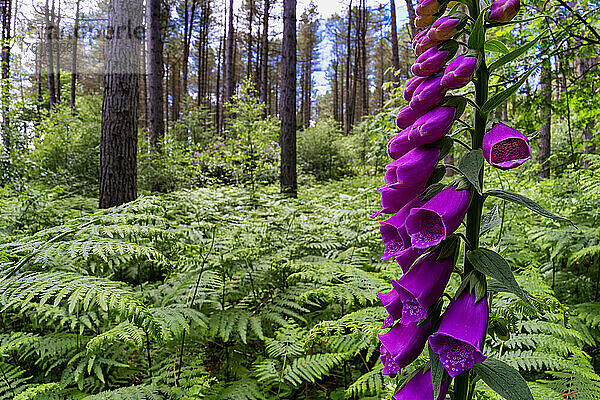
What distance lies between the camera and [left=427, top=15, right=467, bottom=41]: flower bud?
81 cm

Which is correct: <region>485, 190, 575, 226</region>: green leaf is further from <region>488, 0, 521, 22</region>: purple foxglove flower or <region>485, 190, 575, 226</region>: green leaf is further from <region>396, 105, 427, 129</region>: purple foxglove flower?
<region>488, 0, 521, 22</region>: purple foxglove flower

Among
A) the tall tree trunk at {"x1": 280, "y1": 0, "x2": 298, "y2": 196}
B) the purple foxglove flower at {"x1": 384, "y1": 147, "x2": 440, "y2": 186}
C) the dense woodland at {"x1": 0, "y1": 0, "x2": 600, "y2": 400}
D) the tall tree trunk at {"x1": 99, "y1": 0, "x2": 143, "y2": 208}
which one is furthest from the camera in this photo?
the tall tree trunk at {"x1": 280, "y1": 0, "x2": 298, "y2": 196}

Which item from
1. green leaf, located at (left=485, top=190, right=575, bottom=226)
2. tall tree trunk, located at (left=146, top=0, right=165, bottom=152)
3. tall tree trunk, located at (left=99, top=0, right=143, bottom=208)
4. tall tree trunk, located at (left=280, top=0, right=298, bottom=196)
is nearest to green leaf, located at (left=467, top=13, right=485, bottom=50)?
green leaf, located at (left=485, top=190, right=575, bottom=226)

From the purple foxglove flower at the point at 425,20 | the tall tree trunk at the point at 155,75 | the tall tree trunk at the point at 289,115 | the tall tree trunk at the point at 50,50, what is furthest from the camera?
the tall tree trunk at the point at 50,50

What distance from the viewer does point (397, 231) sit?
2.99 ft

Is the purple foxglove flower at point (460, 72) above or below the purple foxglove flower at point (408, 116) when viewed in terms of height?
above

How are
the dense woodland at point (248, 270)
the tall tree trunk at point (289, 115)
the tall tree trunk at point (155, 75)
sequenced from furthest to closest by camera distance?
the tall tree trunk at point (155, 75) → the tall tree trunk at point (289, 115) → the dense woodland at point (248, 270)

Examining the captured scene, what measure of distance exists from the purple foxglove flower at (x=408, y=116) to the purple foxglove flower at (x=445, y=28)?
0.55 ft

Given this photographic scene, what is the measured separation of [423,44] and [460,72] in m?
0.19

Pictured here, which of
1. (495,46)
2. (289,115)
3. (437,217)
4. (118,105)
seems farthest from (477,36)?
(289,115)

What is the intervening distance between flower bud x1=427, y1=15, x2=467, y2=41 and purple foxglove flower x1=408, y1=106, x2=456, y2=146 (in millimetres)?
162

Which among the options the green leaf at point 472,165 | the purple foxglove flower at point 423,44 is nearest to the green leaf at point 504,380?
the green leaf at point 472,165

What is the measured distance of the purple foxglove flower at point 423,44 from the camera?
878 mm

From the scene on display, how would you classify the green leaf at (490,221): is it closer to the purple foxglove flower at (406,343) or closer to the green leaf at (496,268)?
the green leaf at (496,268)
